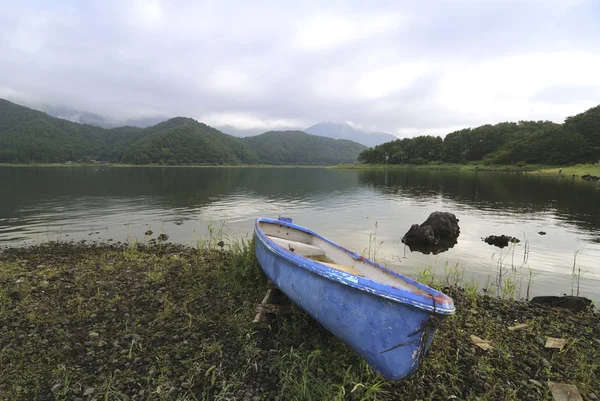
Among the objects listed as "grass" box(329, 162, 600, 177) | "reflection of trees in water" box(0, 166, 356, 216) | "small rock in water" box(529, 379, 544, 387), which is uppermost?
"grass" box(329, 162, 600, 177)

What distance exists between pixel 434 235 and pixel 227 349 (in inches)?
602

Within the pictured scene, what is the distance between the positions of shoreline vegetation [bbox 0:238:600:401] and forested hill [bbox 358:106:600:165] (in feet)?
376

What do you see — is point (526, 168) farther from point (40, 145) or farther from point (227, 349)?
point (40, 145)

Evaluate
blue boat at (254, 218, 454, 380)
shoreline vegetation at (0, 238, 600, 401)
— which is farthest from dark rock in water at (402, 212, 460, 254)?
blue boat at (254, 218, 454, 380)

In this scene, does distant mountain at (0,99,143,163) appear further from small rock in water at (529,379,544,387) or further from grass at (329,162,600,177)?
small rock in water at (529,379,544,387)

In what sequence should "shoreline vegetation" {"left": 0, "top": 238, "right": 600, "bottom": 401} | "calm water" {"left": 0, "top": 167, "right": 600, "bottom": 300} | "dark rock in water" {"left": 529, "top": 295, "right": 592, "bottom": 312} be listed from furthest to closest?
"calm water" {"left": 0, "top": 167, "right": 600, "bottom": 300}, "dark rock in water" {"left": 529, "top": 295, "right": 592, "bottom": 312}, "shoreline vegetation" {"left": 0, "top": 238, "right": 600, "bottom": 401}

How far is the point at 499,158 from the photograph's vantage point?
373 ft

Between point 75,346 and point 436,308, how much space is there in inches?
277

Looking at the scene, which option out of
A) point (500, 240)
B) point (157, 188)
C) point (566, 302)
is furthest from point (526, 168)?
point (566, 302)

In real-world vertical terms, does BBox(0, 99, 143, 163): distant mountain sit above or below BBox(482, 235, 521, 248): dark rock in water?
above

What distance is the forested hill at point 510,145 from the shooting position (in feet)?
299

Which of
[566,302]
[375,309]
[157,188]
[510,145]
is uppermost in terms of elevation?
[510,145]

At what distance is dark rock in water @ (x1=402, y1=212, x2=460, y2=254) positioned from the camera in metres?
16.8

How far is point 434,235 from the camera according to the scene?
17.9 metres
